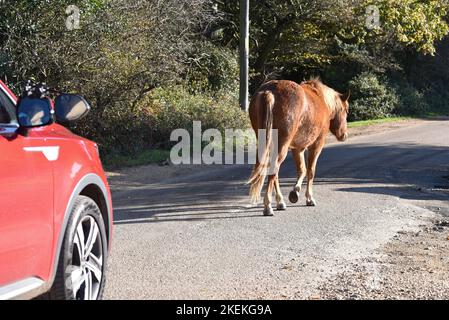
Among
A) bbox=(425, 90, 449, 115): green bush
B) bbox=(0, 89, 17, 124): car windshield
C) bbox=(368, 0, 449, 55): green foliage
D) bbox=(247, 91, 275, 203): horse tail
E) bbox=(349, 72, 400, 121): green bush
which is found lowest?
bbox=(425, 90, 449, 115): green bush

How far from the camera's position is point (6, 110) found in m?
4.96

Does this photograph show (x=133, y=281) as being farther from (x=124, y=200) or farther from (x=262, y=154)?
(x=124, y=200)

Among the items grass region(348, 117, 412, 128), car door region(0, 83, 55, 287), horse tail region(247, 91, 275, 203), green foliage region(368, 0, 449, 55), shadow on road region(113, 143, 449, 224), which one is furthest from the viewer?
green foliage region(368, 0, 449, 55)

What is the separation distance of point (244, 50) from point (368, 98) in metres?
12.5

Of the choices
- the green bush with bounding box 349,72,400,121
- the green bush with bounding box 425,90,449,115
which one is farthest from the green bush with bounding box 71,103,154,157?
the green bush with bounding box 425,90,449,115

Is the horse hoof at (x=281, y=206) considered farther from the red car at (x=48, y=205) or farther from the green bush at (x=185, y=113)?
the green bush at (x=185, y=113)

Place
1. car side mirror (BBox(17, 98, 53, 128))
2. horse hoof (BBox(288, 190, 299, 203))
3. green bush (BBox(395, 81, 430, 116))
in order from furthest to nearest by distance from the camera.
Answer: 1. green bush (BBox(395, 81, 430, 116))
2. horse hoof (BBox(288, 190, 299, 203))
3. car side mirror (BBox(17, 98, 53, 128))

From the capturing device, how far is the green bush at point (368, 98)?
33219 millimetres

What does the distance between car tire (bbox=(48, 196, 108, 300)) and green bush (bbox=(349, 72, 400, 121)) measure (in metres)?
28.6

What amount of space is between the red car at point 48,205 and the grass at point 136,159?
10.4 m

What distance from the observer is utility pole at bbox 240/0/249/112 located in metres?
22.6

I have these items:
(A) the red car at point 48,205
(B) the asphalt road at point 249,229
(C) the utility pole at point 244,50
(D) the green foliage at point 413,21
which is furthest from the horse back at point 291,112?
(D) the green foliage at point 413,21

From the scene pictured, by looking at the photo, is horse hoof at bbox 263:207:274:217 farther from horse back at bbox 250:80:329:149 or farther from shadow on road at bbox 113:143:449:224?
horse back at bbox 250:80:329:149
